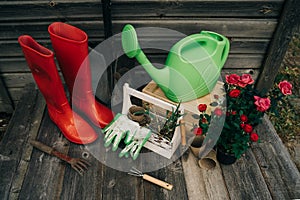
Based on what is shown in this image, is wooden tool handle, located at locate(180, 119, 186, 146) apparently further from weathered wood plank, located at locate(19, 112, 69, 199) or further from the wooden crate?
weathered wood plank, located at locate(19, 112, 69, 199)

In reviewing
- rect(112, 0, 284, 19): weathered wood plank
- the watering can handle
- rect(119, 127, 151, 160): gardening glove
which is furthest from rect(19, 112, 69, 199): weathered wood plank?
the watering can handle

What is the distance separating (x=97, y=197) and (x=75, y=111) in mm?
539

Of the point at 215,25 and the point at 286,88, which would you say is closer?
the point at 286,88

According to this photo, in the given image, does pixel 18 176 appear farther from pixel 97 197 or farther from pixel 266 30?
pixel 266 30

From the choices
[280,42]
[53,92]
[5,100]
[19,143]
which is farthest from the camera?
[5,100]

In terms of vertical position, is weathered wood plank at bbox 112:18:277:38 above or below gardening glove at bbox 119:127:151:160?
above

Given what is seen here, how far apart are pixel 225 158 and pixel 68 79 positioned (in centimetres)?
91

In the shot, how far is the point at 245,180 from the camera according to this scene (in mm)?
1350

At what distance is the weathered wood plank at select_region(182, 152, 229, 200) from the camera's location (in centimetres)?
128

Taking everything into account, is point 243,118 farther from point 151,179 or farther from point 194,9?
point 194,9

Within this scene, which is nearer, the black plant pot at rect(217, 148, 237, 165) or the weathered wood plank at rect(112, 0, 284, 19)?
the black plant pot at rect(217, 148, 237, 165)

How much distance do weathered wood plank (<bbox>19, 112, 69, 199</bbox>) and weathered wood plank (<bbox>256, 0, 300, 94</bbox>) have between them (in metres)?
1.10

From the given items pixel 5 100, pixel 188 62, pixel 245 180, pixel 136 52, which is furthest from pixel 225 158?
pixel 5 100

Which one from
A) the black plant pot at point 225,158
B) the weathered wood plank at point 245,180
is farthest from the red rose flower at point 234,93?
the weathered wood plank at point 245,180
